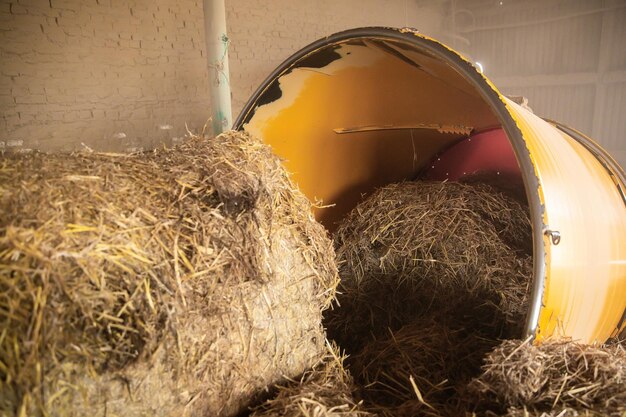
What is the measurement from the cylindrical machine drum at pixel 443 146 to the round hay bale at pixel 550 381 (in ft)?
0.49

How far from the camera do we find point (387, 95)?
3.53 m

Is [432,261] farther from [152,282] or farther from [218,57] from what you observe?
[218,57]

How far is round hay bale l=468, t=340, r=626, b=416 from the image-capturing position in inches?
65.2

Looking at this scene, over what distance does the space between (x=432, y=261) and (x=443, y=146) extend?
1.57 m

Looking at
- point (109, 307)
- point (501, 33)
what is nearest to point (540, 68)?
point (501, 33)

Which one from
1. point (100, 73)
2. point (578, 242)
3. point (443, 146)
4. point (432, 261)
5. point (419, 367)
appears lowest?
point (419, 367)

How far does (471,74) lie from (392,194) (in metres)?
1.29

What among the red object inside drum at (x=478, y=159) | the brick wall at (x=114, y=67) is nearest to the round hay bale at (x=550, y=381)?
the red object inside drum at (x=478, y=159)

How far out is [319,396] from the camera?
6.42 feet

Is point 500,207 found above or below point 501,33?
below

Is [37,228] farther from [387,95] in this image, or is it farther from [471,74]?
[387,95]

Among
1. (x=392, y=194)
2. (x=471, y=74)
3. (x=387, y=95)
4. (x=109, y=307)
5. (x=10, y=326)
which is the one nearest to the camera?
(x=10, y=326)

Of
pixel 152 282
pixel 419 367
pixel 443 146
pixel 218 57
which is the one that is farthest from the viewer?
pixel 443 146

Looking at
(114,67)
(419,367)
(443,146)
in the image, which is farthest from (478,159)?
(114,67)
